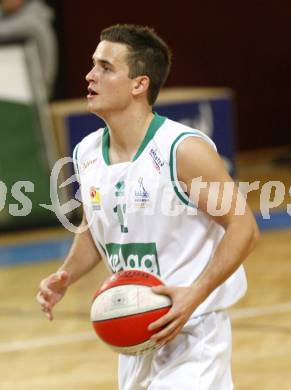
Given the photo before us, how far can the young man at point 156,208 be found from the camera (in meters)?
3.90

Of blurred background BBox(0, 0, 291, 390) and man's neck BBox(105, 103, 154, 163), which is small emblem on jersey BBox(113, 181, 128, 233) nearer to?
man's neck BBox(105, 103, 154, 163)

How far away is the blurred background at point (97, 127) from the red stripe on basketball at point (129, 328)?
215 cm

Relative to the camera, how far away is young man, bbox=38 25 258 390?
3904mm

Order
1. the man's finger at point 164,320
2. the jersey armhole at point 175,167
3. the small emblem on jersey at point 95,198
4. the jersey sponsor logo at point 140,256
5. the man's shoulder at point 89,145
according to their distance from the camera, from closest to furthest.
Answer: the man's finger at point 164,320, the jersey armhole at point 175,167, the jersey sponsor logo at point 140,256, the small emblem on jersey at point 95,198, the man's shoulder at point 89,145

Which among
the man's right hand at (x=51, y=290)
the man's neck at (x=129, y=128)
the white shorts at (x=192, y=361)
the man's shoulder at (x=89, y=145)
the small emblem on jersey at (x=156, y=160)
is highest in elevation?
the man's neck at (x=129, y=128)

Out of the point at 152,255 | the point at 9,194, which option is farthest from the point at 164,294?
the point at 9,194

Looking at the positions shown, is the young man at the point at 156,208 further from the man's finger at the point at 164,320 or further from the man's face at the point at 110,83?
the man's finger at the point at 164,320

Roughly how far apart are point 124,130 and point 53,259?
5334 mm

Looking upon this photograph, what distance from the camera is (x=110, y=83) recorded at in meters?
4.00

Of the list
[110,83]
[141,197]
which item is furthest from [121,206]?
[110,83]

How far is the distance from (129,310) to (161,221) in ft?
1.29

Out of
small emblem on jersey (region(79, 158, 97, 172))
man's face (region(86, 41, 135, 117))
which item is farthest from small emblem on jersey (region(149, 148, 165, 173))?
small emblem on jersey (region(79, 158, 97, 172))

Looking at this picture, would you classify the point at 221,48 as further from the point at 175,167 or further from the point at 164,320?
the point at 164,320

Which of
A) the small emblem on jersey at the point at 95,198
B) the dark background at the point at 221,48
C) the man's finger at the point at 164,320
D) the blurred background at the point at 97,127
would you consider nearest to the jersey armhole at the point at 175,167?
the small emblem on jersey at the point at 95,198
